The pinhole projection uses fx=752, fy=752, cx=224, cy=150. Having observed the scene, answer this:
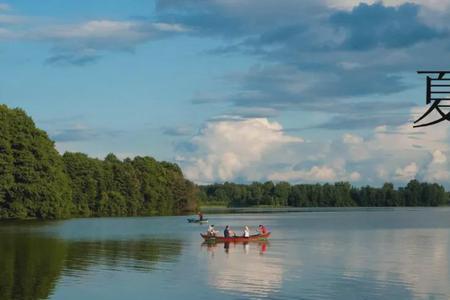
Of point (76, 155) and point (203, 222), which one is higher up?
point (76, 155)

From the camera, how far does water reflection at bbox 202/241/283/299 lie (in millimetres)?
34000

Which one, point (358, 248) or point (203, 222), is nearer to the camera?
point (358, 248)

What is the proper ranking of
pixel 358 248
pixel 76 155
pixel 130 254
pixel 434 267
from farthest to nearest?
pixel 76 155
pixel 358 248
pixel 130 254
pixel 434 267

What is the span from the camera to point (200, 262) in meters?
46.9

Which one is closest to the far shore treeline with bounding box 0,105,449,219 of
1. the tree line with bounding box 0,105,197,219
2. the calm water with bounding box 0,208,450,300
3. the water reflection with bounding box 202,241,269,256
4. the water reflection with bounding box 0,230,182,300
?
the tree line with bounding box 0,105,197,219

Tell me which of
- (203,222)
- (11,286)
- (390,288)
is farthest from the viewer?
(203,222)

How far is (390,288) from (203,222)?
246 feet

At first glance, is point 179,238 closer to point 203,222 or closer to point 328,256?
point 328,256

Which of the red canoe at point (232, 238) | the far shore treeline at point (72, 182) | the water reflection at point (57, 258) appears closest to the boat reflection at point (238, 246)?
the red canoe at point (232, 238)

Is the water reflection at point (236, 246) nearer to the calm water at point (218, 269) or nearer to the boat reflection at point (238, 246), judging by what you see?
the boat reflection at point (238, 246)

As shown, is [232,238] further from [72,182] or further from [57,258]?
[72,182]

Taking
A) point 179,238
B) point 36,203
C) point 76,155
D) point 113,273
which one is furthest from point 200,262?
point 76,155

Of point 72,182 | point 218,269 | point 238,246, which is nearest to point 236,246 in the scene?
point 238,246

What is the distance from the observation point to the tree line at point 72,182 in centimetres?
9869
